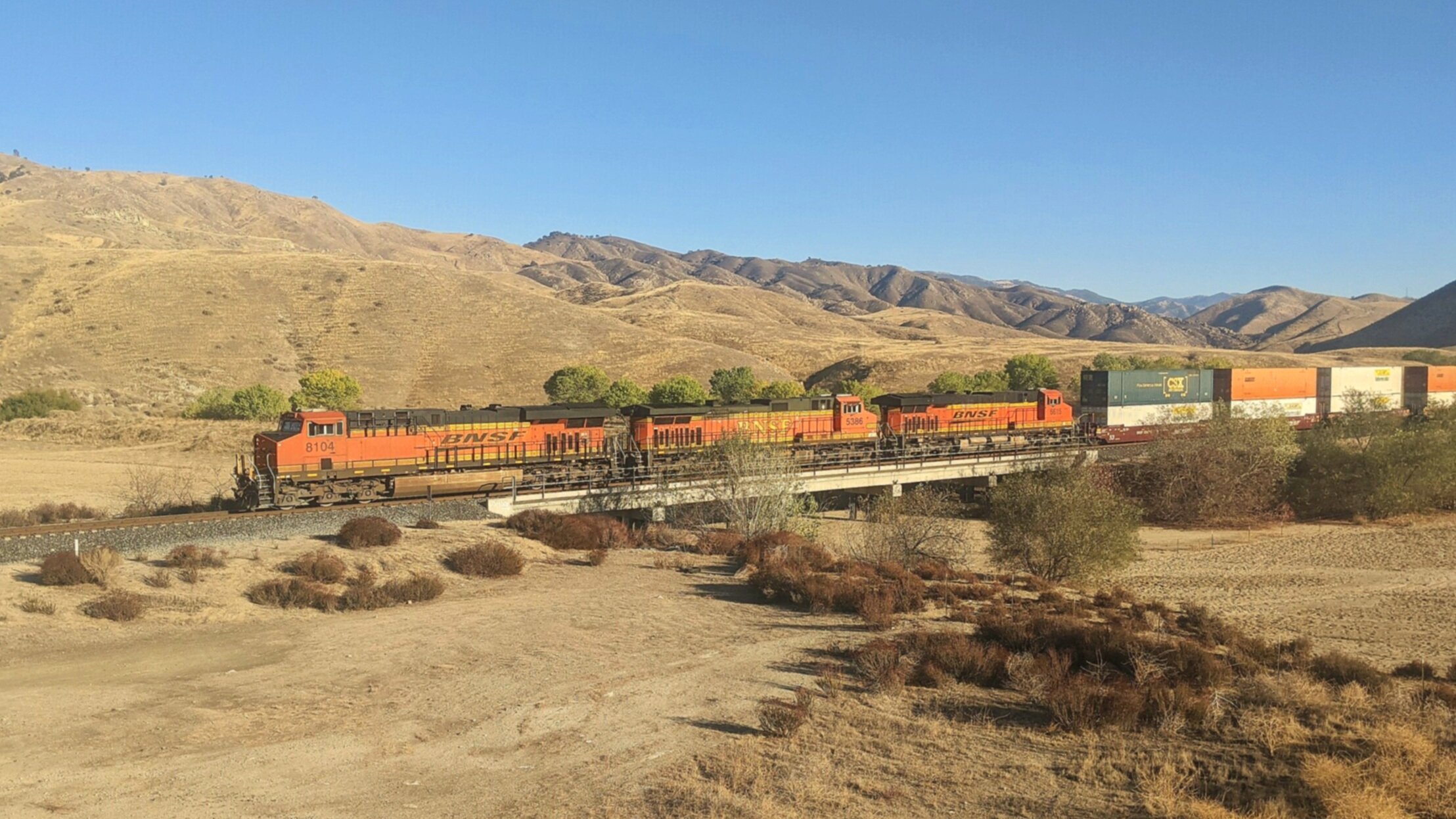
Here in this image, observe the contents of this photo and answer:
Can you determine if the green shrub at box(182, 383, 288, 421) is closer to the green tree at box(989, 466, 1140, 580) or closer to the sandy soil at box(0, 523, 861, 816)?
the sandy soil at box(0, 523, 861, 816)

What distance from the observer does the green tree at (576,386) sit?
289ft

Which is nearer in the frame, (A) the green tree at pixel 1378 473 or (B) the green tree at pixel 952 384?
(A) the green tree at pixel 1378 473

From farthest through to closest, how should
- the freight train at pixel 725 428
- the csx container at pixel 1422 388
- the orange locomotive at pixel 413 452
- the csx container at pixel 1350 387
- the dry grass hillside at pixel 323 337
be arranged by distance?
the dry grass hillside at pixel 323 337, the csx container at pixel 1422 388, the csx container at pixel 1350 387, the freight train at pixel 725 428, the orange locomotive at pixel 413 452

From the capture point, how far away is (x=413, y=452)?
3516 centimetres

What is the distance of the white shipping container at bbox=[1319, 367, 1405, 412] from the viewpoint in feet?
203

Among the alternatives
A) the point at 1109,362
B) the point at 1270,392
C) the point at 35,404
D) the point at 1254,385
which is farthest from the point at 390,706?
the point at 1109,362

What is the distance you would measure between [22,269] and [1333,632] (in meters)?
148

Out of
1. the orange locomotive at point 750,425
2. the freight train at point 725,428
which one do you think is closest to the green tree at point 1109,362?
the freight train at point 725,428

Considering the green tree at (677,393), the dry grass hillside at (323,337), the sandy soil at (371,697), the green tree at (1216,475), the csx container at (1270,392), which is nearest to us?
the sandy soil at (371,697)

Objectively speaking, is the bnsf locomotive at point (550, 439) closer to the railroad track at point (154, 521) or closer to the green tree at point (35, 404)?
the railroad track at point (154, 521)

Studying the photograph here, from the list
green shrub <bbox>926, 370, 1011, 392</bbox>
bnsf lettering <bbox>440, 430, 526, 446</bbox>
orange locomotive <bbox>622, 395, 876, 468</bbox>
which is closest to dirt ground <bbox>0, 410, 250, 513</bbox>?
bnsf lettering <bbox>440, 430, 526, 446</bbox>

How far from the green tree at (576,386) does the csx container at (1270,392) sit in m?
56.0

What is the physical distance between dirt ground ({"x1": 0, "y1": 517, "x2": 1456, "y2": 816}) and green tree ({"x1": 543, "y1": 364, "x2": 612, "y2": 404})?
5934 centimetres

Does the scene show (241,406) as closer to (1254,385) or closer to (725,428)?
(725,428)
